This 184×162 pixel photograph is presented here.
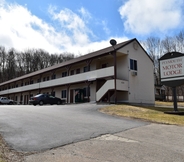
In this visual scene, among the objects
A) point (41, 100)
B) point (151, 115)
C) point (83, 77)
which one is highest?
point (83, 77)

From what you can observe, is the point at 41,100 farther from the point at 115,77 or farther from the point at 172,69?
the point at 172,69

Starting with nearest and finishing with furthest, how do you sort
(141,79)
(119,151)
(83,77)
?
(119,151)
(141,79)
(83,77)

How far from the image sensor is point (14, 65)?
75.4 m

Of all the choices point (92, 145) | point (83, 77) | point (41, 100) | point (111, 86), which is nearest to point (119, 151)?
point (92, 145)

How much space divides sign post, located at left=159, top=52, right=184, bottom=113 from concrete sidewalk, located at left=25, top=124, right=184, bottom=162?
9.62 m

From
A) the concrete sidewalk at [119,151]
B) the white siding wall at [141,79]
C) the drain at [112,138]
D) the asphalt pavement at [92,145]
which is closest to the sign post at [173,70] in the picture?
the white siding wall at [141,79]

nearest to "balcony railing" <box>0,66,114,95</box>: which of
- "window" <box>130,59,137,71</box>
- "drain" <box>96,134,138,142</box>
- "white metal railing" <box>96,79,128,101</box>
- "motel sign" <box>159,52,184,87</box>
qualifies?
"white metal railing" <box>96,79,128,101</box>

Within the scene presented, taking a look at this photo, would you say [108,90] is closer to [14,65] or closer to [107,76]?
[107,76]

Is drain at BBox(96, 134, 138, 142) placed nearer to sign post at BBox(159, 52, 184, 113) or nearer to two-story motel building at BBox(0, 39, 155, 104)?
sign post at BBox(159, 52, 184, 113)

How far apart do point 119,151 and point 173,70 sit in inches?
501

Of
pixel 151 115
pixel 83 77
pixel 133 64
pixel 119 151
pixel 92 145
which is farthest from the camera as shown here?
pixel 83 77

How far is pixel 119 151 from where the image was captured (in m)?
5.51

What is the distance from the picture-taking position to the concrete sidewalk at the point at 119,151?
4.92 meters

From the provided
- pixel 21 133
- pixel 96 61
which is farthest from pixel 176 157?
pixel 96 61
